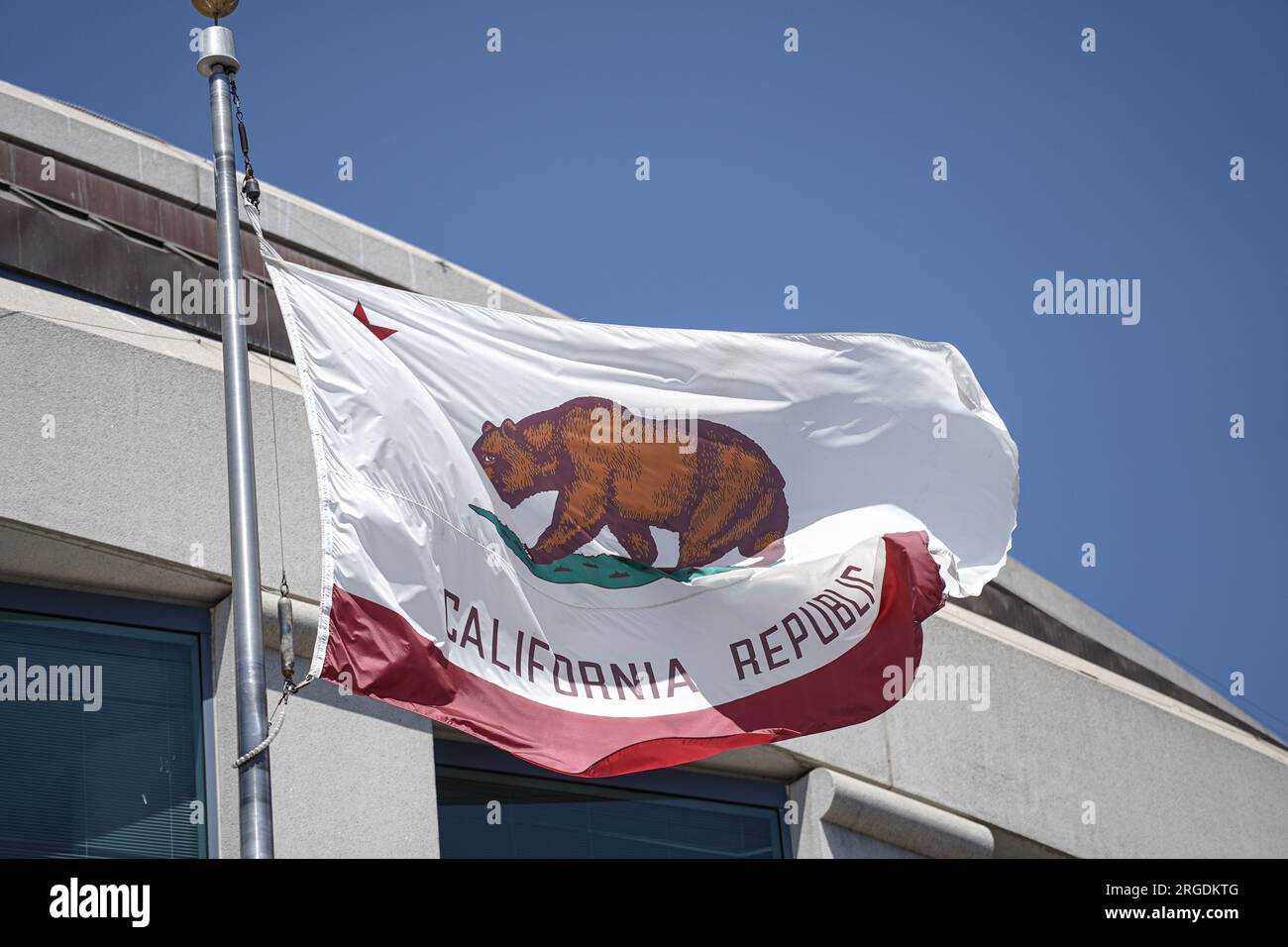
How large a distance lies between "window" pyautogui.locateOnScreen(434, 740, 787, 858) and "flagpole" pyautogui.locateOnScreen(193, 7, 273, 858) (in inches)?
123

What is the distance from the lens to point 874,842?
1284cm

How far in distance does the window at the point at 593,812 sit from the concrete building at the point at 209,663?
17mm

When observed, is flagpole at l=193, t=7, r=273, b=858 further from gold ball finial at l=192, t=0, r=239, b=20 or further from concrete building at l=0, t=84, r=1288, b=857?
concrete building at l=0, t=84, r=1288, b=857

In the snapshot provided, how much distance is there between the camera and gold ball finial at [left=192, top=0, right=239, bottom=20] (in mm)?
8258

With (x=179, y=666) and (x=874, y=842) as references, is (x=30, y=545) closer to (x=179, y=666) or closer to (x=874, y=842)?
(x=179, y=666)

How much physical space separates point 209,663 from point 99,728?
2.35ft

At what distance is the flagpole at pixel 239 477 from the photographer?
22.9ft

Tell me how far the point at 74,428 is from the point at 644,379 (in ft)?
9.61

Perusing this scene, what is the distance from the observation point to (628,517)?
899cm

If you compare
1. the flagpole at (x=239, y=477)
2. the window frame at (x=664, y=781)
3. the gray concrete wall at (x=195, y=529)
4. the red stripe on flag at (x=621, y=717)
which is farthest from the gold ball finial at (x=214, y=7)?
the window frame at (x=664, y=781)

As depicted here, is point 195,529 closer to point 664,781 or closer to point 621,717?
point 621,717

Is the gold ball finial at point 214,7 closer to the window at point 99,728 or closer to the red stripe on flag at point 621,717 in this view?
the red stripe on flag at point 621,717
